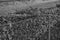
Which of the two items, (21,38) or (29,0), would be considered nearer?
(21,38)

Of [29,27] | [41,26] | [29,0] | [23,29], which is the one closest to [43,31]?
[41,26]

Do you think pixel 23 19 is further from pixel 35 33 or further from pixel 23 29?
pixel 35 33

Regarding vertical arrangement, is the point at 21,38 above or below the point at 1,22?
below

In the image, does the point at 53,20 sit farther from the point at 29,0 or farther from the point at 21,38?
the point at 29,0

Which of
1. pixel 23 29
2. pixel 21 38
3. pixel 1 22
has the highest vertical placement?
pixel 1 22

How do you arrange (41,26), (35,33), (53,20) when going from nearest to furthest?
(35,33) → (41,26) → (53,20)

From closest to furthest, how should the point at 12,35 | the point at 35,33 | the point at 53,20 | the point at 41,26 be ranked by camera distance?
1. the point at 12,35
2. the point at 35,33
3. the point at 41,26
4. the point at 53,20

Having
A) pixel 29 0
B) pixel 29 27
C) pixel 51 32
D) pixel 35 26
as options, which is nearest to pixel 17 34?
pixel 29 27

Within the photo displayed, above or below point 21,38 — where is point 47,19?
above

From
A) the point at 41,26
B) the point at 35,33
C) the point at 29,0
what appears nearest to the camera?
the point at 35,33
